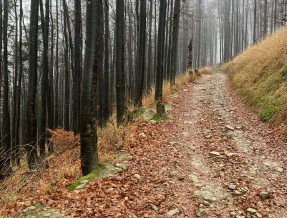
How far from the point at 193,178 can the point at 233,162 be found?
1128 millimetres

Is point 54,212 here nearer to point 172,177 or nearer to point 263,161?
point 172,177

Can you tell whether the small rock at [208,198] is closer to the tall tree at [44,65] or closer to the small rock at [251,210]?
the small rock at [251,210]

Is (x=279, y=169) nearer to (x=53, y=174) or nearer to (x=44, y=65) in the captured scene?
(x=53, y=174)

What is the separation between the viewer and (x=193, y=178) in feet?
12.5

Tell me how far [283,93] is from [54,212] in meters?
7.36

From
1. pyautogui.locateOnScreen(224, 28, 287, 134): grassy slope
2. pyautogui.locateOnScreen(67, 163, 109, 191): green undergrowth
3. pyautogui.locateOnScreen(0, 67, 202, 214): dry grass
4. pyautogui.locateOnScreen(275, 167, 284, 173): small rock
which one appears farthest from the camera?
pyautogui.locateOnScreen(224, 28, 287, 134): grassy slope

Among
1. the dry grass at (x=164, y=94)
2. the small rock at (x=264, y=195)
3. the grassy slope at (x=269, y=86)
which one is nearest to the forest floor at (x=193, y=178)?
the small rock at (x=264, y=195)

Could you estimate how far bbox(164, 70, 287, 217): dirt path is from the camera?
295 cm

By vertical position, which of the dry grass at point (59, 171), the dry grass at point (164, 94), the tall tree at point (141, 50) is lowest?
the dry grass at point (59, 171)

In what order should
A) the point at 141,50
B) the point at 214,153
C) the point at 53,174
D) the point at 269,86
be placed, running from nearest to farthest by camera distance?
the point at 53,174 → the point at 214,153 → the point at 269,86 → the point at 141,50

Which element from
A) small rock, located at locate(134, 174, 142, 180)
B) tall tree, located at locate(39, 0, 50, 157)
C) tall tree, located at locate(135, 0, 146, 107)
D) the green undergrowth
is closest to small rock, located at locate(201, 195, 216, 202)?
small rock, located at locate(134, 174, 142, 180)

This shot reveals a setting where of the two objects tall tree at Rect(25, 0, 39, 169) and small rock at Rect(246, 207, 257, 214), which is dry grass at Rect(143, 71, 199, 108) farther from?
small rock at Rect(246, 207, 257, 214)

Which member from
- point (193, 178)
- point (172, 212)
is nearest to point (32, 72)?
point (193, 178)

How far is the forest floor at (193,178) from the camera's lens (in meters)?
2.81
